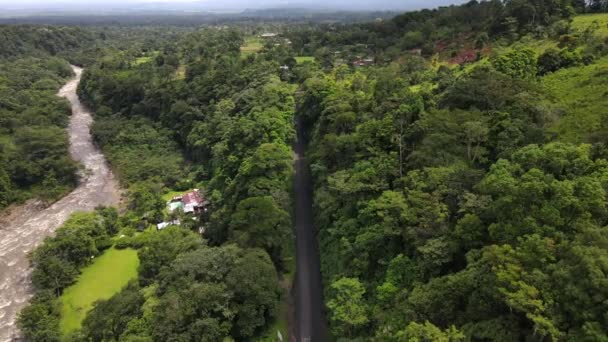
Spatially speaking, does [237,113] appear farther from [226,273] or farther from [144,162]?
[226,273]

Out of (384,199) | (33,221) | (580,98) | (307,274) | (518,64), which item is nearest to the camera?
(384,199)

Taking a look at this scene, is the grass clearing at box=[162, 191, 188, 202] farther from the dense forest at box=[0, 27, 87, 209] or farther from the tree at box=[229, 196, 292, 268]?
the tree at box=[229, 196, 292, 268]

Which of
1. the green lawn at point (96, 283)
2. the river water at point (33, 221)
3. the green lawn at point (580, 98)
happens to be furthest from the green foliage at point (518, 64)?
the river water at point (33, 221)

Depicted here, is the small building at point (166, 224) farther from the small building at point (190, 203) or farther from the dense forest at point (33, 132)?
the dense forest at point (33, 132)

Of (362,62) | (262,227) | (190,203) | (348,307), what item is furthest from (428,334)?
(362,62)

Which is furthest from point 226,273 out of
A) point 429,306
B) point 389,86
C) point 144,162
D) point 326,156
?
point 144,162

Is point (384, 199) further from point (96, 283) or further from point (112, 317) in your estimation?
point (96, 283)
